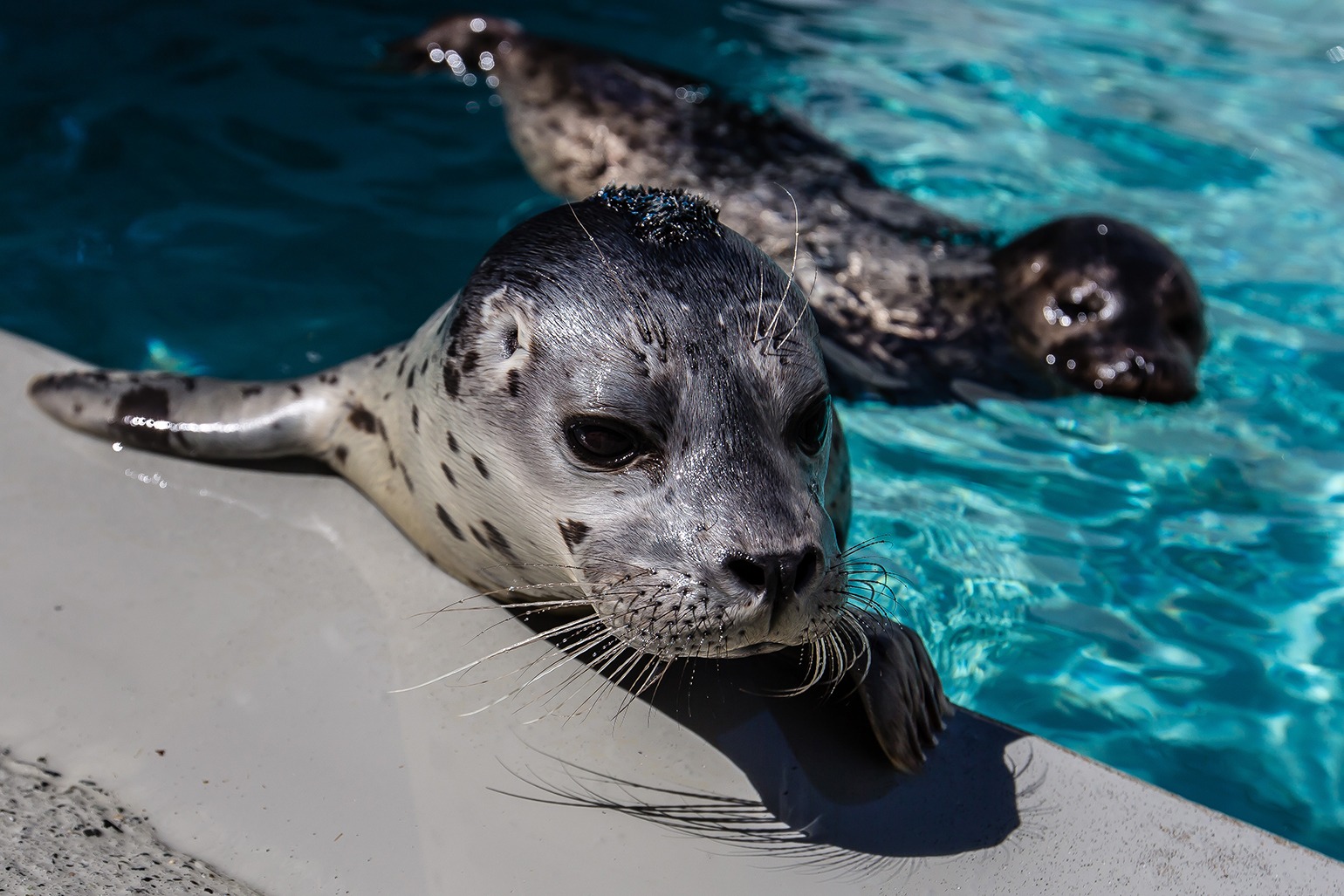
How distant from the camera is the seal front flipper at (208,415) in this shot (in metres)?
2.91

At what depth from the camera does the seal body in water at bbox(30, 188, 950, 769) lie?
199 centimetres

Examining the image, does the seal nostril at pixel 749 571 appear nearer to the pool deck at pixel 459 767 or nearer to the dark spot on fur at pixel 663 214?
the pool deck at pixel 459 767

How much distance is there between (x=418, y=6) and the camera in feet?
20.6

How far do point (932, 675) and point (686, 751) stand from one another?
1.74ft

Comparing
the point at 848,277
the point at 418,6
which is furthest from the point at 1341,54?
the point at 418,6

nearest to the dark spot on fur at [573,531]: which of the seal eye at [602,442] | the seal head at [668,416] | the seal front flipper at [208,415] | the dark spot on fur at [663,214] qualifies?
the seal head at [668,416]

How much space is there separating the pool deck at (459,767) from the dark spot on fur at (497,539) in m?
0.18

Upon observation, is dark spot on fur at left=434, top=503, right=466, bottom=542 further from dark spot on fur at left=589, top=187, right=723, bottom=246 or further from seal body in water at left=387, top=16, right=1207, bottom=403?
seal body in water at left=387, top=16, right=1207, bottom=403

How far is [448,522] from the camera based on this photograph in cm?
254

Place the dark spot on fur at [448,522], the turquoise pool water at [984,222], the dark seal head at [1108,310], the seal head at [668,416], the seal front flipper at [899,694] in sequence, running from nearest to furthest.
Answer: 1. the seal head at [668,416]
2. the seal front flipper at [899,694]
3. the dark spot on fur at [448,522]
4. the turquoise pool water at [984,222]
5. the dark seal head at [1108,310]

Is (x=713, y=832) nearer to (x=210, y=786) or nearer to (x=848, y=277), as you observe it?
(x=210, y=786)

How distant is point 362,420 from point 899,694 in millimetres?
1368

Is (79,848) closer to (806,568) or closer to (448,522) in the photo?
(448,522)

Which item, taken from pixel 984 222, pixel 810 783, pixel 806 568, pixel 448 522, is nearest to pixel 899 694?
pixel 810 783
